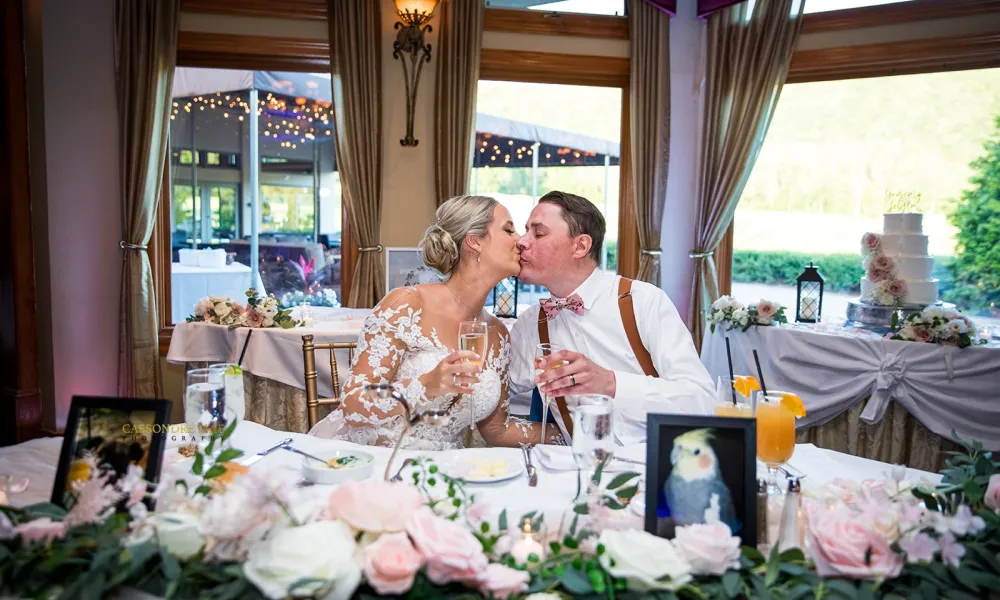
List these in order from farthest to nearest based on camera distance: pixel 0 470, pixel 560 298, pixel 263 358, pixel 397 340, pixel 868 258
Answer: pixel 868 258, pixel 263 358, pixel 560 298, pixel 397 340, pixel 0 470

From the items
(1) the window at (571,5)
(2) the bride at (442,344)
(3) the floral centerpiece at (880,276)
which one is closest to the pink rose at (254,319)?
(2) the bride at (442,344)

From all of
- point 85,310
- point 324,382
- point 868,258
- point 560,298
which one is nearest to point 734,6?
point 868,258

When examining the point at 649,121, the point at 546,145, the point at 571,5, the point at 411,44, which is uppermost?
the point at 571,5

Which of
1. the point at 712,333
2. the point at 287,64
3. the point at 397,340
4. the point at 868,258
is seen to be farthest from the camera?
the point at 287,64

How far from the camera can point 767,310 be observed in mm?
4711

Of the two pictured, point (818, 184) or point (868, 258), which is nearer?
point (868, 258)

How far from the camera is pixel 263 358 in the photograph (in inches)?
166

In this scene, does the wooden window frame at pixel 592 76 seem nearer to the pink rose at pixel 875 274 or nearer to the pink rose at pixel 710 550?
the pink rose at pixel 875 274

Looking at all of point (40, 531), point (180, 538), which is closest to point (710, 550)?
point (180, 538)

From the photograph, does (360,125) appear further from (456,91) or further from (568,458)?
(568,458)

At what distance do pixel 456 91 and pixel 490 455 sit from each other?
13.7 feet

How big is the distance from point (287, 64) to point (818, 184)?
14.3 ft

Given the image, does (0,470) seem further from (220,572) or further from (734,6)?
(734,6)

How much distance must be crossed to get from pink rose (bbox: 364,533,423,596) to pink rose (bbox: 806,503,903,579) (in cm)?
63
